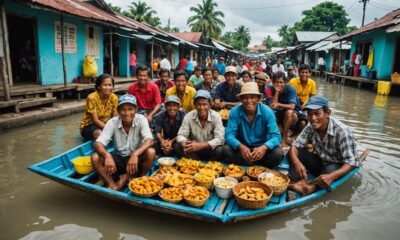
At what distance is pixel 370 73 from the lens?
16.0 m

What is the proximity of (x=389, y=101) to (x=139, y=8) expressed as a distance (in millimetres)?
32082

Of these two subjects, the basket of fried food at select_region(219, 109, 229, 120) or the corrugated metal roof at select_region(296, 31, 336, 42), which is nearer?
the basket of fried food at select_region(219, 109, 229, 120)

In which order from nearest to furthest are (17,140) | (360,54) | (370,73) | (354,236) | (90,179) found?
(354,236), (90,179), (17,140), (370,73), (360,54)

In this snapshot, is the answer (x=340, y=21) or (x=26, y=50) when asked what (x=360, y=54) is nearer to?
(x=26, y=50)

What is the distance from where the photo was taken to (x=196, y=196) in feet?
10.6

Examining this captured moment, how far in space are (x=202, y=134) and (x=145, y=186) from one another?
1418mm

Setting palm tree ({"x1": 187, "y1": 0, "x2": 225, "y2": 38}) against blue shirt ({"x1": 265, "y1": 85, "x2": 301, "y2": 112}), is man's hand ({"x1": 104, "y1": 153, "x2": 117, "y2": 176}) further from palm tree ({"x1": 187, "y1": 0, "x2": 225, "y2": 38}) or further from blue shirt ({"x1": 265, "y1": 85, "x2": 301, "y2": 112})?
palm tree ({"x1": 187, "y1": 0, "x2": 225, "y2": 38})

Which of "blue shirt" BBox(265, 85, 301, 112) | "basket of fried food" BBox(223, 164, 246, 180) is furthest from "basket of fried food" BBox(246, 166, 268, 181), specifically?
"blue shirt" BBox(265, 85, 301, 112)

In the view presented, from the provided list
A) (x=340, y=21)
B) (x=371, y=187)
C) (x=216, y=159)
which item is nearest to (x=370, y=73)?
(x=371, y=187)

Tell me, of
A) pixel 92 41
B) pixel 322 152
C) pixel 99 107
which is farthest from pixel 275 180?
pixel 92 41

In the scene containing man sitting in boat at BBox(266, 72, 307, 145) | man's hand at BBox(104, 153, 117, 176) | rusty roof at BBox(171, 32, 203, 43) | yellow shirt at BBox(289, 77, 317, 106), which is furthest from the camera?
rusty roof at BBox(171, 32, 203, 43)

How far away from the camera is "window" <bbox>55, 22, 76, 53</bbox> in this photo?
10.7 m

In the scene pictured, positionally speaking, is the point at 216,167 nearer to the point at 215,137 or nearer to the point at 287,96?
the point at 215,137

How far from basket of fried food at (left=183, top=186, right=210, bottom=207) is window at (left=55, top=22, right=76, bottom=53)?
948 centimetres
